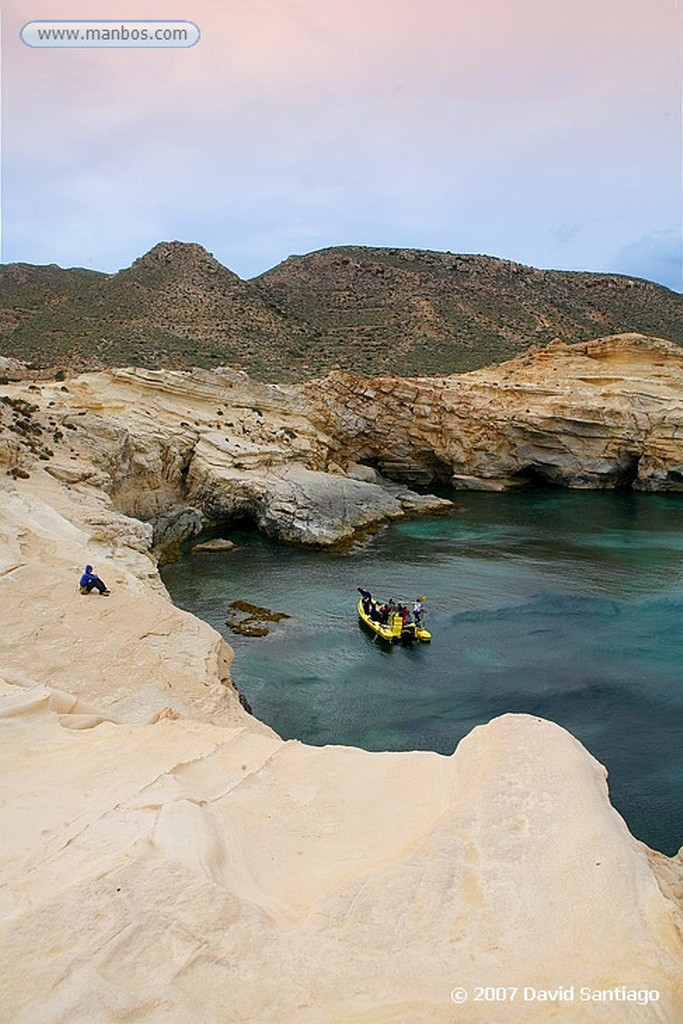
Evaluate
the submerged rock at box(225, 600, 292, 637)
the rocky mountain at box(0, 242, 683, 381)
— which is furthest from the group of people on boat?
the rocky mountain at box(0, 242, 683, 381)

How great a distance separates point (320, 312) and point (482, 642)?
170 ft

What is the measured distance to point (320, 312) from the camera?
64.8 m

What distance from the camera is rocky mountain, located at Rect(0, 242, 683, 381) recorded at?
5000 cm

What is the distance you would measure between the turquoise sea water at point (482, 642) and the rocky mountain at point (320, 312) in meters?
24.7

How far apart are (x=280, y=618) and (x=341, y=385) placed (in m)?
24.5

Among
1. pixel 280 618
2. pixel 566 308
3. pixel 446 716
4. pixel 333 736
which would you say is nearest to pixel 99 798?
pixel 333 736

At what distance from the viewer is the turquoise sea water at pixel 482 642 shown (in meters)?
13.8

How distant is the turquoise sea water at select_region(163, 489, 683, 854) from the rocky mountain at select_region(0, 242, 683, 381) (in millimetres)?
24667

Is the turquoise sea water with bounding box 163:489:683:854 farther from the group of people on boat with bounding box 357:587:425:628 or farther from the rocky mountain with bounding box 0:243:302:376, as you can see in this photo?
the rocky mountain with bounding box 0:243:302:376

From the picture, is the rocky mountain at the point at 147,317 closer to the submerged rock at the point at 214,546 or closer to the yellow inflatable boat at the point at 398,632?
→ the submerged rock at the point at 214,546

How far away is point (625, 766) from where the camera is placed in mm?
12750

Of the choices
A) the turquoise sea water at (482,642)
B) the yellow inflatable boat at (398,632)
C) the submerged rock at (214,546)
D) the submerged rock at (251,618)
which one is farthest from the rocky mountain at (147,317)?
the yellow inflatable boat at (398,632)

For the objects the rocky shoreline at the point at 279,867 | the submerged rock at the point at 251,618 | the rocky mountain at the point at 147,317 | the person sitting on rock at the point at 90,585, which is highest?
the rocky mountain at the point at 147,317

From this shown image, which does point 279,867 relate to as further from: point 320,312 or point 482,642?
point 320,312
